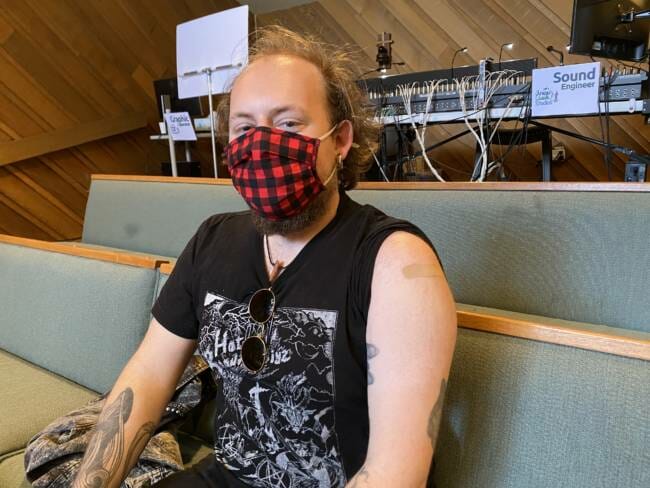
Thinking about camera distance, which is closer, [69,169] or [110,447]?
[110,447]

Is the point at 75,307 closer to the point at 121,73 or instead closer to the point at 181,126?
the point at 181,126

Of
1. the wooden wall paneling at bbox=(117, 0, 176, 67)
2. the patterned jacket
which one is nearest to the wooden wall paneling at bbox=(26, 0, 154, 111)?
the wooden wall paneling at bbox=(117, 0, 176, 67)

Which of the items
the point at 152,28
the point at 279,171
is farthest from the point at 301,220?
the point at 152,28

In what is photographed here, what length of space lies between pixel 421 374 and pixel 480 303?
2.36 ft

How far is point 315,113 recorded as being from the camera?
96cm

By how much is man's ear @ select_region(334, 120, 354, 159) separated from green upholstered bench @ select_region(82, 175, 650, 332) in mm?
522

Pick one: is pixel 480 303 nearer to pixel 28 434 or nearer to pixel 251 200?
pixel 251 200

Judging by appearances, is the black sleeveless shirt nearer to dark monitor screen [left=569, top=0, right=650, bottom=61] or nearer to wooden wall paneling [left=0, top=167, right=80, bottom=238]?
dark monitor screen [left=569, top=0, right=650, bottom=61]

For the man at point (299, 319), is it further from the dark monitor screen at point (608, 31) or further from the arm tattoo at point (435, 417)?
the dark monitor screen at point (608, 31)

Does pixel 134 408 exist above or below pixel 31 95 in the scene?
below

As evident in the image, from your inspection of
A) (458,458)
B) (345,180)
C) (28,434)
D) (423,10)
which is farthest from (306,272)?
(423,10)

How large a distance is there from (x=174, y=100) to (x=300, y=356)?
346 centimetres

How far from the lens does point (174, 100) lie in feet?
12.8

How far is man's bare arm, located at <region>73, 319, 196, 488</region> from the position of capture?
0.96 metres
